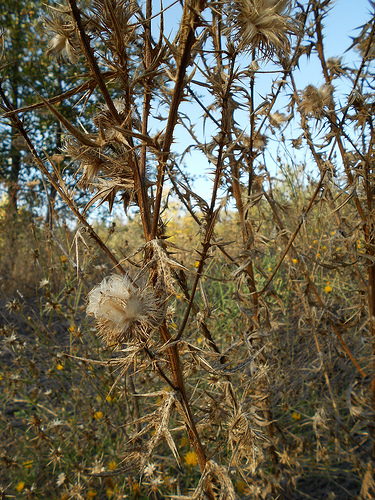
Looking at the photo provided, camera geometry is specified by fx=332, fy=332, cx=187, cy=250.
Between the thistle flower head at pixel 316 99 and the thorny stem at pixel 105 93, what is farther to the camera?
the thistle flower head at pixel 316 99

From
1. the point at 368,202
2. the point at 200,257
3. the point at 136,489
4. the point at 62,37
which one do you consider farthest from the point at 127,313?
the point at 136,489

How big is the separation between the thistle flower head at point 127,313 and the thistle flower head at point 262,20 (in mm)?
469

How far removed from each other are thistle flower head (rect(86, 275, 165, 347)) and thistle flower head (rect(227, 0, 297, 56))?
0.47m

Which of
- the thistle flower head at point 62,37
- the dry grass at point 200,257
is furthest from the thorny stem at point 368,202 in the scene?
the thistle flower head at point 62,37

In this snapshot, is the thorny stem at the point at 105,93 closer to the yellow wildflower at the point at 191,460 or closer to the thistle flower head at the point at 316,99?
the thistle flower head at the point at 316,99

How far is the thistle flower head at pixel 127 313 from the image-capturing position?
1.99 ft

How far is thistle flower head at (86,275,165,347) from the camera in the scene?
0.61 meters

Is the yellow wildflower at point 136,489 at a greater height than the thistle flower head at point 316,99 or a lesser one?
lesser

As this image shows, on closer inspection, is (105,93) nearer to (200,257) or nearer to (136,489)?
(200,257)

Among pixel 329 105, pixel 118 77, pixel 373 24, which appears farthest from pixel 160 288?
pixel 373 24

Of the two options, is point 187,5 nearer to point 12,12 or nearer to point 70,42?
point 70,42

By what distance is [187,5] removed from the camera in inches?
18.1

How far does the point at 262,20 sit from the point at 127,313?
0.55m

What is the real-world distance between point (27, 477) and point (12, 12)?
8991 mm
